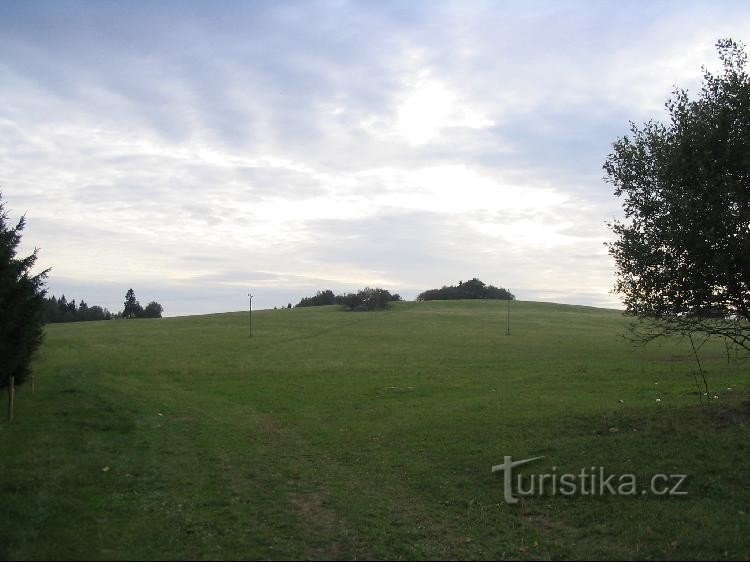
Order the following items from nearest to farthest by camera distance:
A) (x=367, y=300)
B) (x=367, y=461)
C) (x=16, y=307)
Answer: (x=367, y=461) < (x=16, y=307) < (x=367, y=300)

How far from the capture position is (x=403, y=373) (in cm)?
4241

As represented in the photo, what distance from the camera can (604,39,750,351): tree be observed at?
1616 cm

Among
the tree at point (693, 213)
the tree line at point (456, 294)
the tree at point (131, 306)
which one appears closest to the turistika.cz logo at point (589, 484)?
the tree at point (693, 213)

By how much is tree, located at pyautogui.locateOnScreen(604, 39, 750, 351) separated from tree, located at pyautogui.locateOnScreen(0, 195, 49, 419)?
2499 centimetres

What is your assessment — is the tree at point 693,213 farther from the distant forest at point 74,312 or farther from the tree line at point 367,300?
the distant forest at point 74,312

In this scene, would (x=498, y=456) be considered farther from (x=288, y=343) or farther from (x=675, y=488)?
(x=288, y=343)

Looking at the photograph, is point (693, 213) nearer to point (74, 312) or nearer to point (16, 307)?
point (16, 307)

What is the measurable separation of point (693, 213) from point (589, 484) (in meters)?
8.29

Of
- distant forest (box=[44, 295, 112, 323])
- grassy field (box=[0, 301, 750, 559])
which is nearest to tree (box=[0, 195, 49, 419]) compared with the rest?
grassy field (box=[0, 301, 750, 559])

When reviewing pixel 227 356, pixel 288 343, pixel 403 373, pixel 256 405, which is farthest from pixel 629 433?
pixel 288 343

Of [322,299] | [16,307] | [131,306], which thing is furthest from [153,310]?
[16,307]

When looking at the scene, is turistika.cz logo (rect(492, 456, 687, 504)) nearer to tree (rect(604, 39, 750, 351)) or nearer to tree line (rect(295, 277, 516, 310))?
tree (rect(604, 39, 750, 351))

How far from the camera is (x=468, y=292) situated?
16275cm

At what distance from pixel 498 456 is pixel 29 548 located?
12.0 metres
